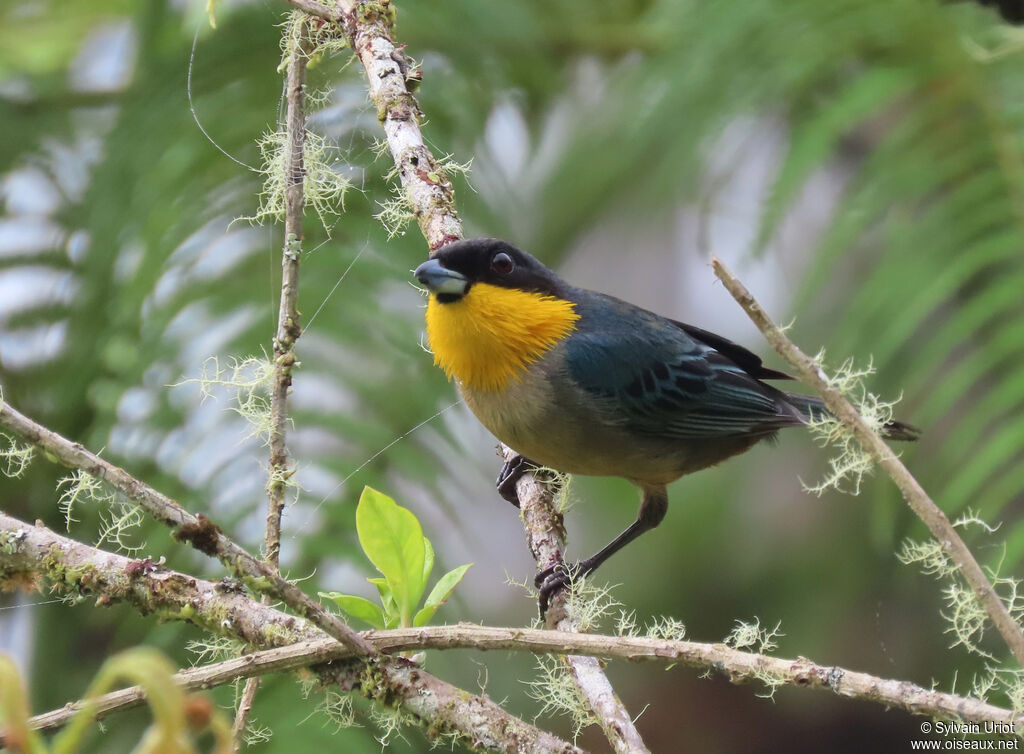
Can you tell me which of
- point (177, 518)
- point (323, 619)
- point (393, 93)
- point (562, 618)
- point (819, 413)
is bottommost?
point (562, 618)

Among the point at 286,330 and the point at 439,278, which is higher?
the point at 439,278

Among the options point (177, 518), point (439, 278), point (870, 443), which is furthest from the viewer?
point (439, 278)

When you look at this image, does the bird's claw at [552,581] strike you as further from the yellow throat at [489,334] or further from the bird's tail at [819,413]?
the bird's tail at [819,413]

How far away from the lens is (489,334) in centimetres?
196

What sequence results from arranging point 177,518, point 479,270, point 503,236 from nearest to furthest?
point 177,518 → point 479,270 → point 503,236

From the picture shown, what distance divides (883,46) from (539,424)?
6.30 ft

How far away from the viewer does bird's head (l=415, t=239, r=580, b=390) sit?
6.11 ft

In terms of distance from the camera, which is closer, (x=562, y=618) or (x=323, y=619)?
(x=323, y=619)

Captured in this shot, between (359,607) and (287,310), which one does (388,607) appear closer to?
(359,607)

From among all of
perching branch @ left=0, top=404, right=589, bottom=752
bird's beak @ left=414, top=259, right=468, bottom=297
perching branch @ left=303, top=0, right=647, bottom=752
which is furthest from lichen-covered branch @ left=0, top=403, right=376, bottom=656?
bird's beak @ left=414, top=259, right=468, bottom=297

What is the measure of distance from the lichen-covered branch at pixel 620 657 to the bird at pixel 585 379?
726 millimetres

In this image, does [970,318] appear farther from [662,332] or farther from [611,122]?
[611,122]

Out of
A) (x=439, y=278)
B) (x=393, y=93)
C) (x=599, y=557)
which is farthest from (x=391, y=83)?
(x=599, y=557)

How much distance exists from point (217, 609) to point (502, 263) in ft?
3.48
